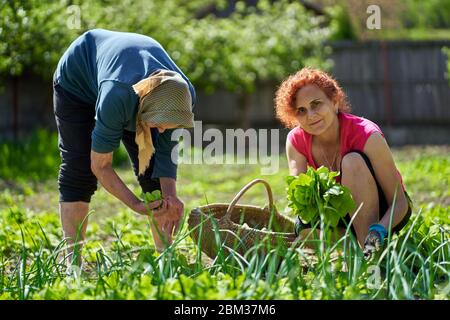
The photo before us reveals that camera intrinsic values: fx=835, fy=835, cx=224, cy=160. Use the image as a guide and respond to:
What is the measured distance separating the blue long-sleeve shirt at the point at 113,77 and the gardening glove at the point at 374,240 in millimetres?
1021

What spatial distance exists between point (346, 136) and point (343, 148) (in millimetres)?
61

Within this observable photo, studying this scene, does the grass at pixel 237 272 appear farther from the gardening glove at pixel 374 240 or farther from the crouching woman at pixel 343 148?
the crouching woman at pixel 343 148

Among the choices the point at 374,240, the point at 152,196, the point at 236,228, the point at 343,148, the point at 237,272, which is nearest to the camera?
the point at 237,272

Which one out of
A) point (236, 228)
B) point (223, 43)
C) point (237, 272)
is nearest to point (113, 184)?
point (236, 228)

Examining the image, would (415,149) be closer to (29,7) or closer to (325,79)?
(29,7)

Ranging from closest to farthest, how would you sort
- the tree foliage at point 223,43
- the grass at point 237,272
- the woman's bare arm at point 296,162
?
1. the grass at point 237,272
2. the woman's bare arm at point 296,162
3. the tree foliage at point 223,43

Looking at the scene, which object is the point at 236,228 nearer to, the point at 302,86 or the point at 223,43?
the point at 302,86

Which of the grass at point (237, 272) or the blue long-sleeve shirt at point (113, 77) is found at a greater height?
the blue long-sleeve shirt at point (113, 77)

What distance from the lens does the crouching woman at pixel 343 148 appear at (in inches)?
151

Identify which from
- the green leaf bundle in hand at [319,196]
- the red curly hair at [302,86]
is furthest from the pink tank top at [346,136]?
the green leaf bundle in hand at [319,196]

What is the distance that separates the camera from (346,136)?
4039mm

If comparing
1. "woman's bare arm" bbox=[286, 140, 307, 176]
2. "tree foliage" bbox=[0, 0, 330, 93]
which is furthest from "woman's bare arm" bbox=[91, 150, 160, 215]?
"tree foliage" bbox=[0, 0, 330, 93]

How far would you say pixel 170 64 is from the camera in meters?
3.87

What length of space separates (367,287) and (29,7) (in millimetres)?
6726
